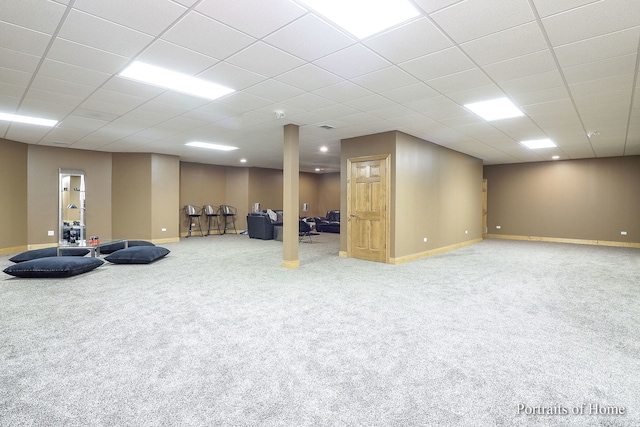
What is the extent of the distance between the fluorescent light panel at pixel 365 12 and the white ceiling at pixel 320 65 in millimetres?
95

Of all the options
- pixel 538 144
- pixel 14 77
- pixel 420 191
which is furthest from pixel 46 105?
pixel 538 144

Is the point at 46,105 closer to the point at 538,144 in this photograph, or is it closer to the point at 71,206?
the point at 71,206

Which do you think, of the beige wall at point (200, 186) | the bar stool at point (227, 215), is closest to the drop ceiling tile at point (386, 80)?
the beige wall at point (200, 186)

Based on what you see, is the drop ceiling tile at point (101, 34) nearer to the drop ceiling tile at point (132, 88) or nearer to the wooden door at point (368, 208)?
the drop ceiling tile at point (132, 88)

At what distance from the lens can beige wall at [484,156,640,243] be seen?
31.0ft

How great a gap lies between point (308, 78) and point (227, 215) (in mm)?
9513

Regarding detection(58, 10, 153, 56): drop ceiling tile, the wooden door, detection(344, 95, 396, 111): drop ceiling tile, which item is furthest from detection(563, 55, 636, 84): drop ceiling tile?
detection(58, 10, 153, 56): drop ceiling tile

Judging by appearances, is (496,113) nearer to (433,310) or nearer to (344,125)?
(344,125)

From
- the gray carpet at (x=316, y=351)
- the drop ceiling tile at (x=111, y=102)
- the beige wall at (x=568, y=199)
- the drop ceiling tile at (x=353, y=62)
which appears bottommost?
the gray carpet at (x=316, y=351)

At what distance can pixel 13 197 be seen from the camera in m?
7.74

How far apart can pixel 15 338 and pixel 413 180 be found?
646cm

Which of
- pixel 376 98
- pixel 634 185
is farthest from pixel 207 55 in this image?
pixel 634 185

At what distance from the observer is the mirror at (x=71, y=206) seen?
8.66m

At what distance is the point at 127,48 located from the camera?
316cm
